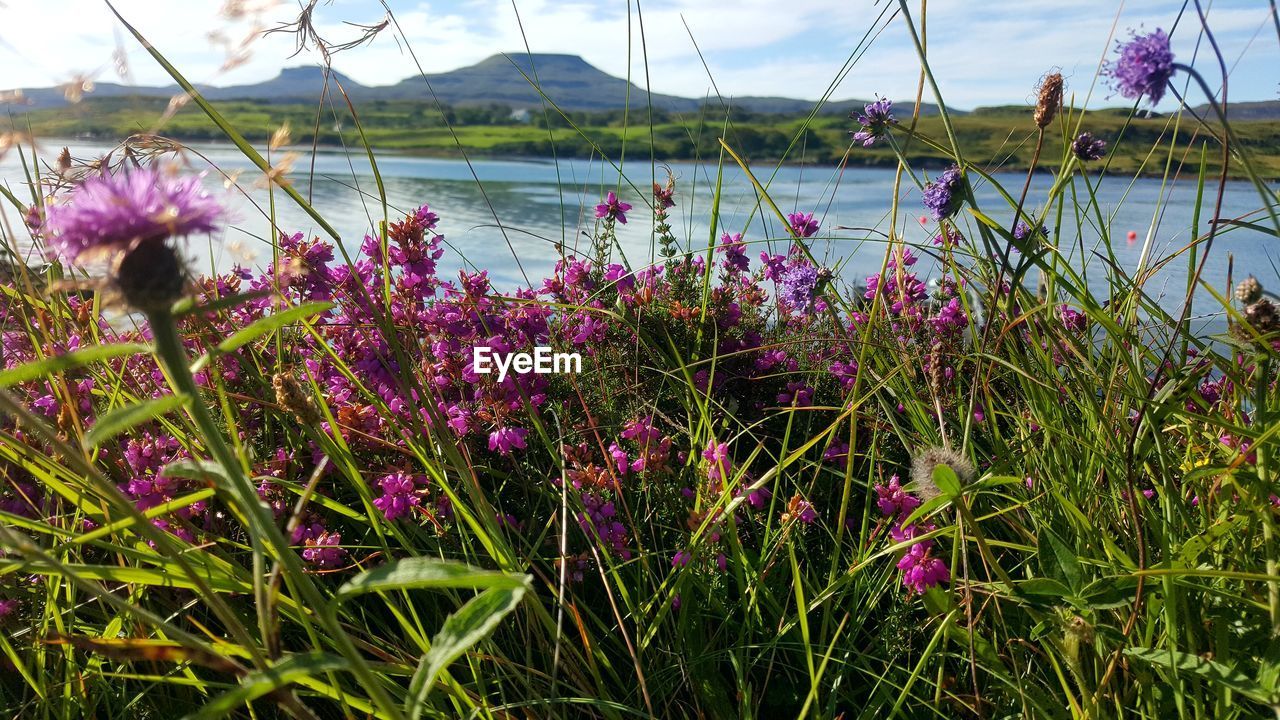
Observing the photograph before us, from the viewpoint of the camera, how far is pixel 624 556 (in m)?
1.62

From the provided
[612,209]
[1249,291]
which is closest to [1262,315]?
[1249,291]

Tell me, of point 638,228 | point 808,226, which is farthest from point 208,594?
point 638,228

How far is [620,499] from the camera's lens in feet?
5.63

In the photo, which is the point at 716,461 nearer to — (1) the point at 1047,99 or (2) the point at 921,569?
(2) the point at 921,569

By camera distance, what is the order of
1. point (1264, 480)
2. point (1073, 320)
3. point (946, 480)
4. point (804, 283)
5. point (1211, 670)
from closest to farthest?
point (946, 480), point (1211, 670), point (1264, 480), point (804, 283), point (1073, 320)

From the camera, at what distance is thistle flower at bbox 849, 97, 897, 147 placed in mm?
1460

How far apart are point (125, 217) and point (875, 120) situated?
4.04ft

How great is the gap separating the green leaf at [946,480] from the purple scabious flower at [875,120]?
0.76 metres

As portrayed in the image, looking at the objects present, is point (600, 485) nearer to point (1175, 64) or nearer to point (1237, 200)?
point (1175, 64)

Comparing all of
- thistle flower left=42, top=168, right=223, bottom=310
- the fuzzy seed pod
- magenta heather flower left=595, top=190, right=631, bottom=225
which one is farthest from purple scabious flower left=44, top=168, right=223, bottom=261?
magenta heather flower left=595, top=190, right=631, bottom=225

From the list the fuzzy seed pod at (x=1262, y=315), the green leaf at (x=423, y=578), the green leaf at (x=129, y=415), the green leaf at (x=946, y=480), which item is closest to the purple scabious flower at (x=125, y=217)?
the green leaf at (x=129, y=415)

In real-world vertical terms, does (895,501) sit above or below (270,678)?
below

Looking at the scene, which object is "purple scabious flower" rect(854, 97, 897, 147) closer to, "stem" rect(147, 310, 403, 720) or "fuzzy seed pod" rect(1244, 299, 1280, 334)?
"fuzzy seed pod" rect(1244, 299, 1280, 334)

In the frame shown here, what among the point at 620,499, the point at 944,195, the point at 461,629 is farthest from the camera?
the point at 620,499
